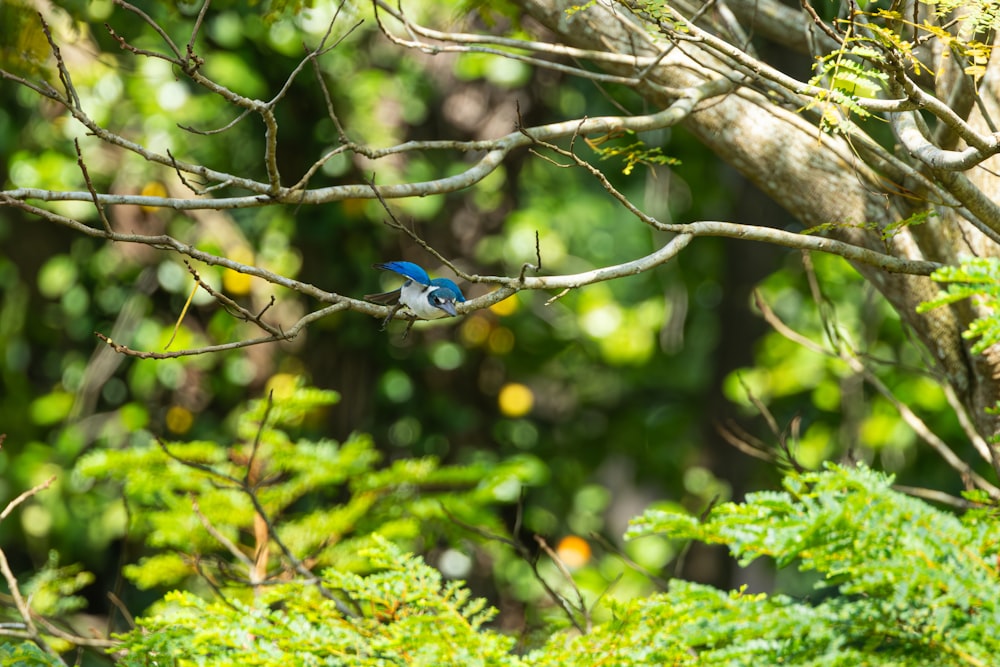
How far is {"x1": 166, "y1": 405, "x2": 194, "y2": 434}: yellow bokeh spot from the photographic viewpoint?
625 cm

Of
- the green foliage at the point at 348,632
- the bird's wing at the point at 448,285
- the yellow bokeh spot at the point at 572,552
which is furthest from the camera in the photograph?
the yellow bokeh spot at the point at 572,552

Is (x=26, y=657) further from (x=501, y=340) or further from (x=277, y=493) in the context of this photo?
(x=501, y=340)

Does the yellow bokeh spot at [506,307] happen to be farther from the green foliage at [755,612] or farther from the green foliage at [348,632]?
the green foliage at [348,632]

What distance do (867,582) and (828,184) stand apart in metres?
1.63

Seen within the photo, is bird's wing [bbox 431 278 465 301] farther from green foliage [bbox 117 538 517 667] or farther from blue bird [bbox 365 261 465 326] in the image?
green foliage [bbox 117 538 517 667]

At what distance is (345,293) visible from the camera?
599cm

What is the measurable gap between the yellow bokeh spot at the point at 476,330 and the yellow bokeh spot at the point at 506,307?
156 mm

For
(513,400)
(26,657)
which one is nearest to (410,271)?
(26,657)

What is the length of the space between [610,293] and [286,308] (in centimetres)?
345

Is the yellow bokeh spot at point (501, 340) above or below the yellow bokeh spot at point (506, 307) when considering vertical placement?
below

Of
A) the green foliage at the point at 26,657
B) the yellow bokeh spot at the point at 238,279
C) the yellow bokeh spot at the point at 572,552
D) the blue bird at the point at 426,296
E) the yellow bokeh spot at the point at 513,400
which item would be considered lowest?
the yellow bokeh spot at the point at 572,552

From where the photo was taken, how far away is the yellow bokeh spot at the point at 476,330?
6230 mm

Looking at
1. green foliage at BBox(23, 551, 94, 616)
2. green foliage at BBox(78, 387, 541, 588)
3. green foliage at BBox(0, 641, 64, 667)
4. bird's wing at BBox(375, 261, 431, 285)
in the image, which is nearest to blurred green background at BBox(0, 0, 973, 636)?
green foliage at BBox(23, 551, 94, 616)

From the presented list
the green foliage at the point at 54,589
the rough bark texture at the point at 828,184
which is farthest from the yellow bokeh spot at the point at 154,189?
the rough bark texture at the point at 828,184
